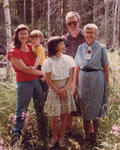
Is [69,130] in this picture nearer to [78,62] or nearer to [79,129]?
[79,129]

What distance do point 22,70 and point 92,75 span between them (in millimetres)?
1022

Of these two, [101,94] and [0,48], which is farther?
[0,48]

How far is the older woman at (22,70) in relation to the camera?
2678mm

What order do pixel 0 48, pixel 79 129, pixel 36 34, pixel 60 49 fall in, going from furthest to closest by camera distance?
pixel 0 48, pixel 79 129, pixel 36 34, pixel 60 49

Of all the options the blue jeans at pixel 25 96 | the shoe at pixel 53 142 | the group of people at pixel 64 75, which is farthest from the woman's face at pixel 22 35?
the shoe at pixel 53 142

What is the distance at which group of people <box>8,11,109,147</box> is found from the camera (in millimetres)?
2629

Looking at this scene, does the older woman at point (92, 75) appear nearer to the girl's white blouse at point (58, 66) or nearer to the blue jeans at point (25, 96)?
the girl's white blouse at point (58, 66)

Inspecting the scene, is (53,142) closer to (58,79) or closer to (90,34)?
(58,79)

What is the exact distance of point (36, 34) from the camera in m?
3.04

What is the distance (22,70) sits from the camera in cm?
271

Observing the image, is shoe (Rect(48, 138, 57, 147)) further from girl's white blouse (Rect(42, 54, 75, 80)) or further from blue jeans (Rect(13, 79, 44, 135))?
girl's white blouse (Rect(42, 54, 75, 80))

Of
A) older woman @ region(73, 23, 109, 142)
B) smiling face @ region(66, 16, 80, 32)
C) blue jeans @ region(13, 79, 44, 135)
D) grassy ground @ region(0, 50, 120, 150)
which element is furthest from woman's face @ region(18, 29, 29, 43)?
grassy ground @ region(0, 50, 120, 150)

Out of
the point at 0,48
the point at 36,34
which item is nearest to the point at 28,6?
the point at 0,48

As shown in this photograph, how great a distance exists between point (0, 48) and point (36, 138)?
14359 mm
